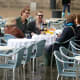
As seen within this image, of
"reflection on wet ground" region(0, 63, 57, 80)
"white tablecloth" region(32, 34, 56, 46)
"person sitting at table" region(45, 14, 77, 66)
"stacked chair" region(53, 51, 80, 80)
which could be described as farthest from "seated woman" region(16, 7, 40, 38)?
"stacked chair" region(53, 51, 80, 80)

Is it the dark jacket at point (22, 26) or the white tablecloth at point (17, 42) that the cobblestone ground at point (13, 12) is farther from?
the white tablecloth at point (17, 42)

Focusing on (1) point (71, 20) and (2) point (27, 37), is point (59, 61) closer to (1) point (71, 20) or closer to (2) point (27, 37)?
(1) point (71, 20)

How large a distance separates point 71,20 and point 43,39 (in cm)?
123

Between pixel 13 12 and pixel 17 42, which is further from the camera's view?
pixel 13 12

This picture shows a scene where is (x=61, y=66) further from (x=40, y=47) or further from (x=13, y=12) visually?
(x=13, y=12)

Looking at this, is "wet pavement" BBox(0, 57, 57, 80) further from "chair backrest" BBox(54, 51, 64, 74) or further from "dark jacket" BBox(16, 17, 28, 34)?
"dark jacket" BBox(16, 17, 28, 34)

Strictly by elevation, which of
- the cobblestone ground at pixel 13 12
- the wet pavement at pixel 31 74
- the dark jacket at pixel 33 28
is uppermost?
the dark jacket at pixel 33 28

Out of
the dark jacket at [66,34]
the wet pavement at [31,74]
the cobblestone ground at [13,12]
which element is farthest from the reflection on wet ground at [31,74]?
the cobblestone ground at [13,12]

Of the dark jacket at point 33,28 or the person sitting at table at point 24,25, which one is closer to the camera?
the person sitting at table at point 24,25

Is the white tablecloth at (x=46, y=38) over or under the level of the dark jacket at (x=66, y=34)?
under

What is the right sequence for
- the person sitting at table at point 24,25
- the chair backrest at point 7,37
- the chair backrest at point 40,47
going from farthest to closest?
the person sitting at table at point 24,25, the chair backrest at point 7,37, the chair backrest at point 40,47

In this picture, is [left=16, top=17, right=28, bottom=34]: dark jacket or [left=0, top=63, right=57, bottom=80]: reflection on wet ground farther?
[left=16, top=17, right=28, bottom=34]: dark jacket

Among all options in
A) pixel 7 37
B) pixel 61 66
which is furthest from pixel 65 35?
pixel 61 66

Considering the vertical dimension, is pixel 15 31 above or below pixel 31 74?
above
